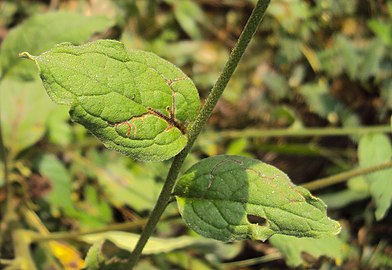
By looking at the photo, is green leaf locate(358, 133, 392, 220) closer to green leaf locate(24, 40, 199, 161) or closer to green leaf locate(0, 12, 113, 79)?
green leaf locate(24, 40, 199, 161)

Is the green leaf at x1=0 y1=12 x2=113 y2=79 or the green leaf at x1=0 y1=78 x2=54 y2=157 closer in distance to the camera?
the green leaf at x1=0 y1=12 x2=113 y2=79

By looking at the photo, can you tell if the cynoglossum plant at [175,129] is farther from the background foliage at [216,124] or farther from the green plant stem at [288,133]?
the green plant stem at [288,133]

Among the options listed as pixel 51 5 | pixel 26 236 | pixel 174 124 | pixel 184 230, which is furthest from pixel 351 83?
pixel 174 124

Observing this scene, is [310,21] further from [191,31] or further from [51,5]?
[51,5]

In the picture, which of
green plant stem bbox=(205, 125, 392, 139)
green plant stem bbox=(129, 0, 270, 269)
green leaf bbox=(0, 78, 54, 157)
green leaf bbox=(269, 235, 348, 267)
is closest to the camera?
green plant stem bbox=(129, 0, 270, 269)

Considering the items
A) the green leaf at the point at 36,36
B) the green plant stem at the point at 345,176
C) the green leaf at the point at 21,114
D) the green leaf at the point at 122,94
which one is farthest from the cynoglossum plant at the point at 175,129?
the green leaf at the point at 21,114

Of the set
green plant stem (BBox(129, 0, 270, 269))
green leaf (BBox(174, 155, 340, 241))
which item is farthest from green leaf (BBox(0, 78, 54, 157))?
green leaf (BBox(174, 155, 340, 241))

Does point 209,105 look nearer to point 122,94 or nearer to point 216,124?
point 122,94
